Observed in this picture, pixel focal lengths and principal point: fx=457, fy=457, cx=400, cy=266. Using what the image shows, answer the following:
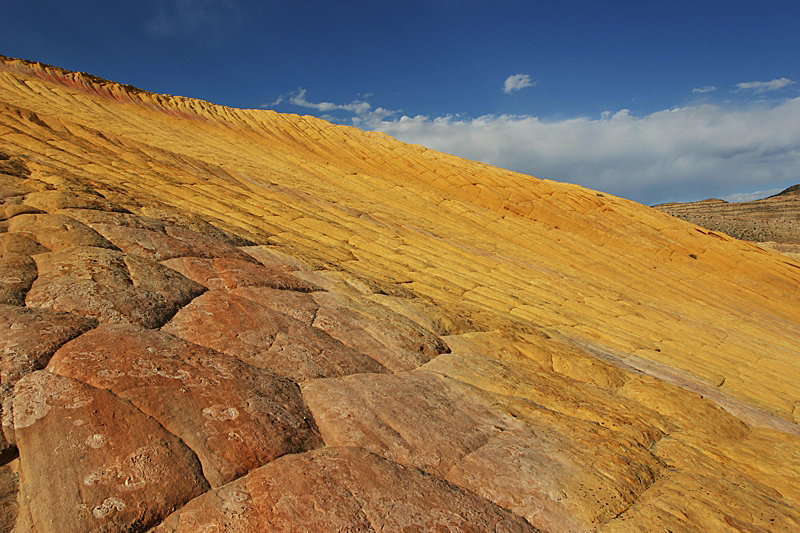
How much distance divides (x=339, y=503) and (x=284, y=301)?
4.14m

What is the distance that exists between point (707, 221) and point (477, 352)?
45.4 metres

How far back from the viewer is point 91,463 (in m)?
3.36

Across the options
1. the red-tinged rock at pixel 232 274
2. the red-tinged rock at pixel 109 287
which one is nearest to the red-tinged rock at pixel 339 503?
the red-tinged rock at pixel 109 287

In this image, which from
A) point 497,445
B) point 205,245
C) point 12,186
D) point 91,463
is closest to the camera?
point 91,463

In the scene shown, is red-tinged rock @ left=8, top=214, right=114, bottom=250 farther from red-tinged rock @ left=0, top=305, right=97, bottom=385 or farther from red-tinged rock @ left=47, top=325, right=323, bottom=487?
red-tinged rock @ left=47, top=325, right=323, bottom=487

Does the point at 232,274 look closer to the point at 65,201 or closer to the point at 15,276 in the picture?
the point at 15,276

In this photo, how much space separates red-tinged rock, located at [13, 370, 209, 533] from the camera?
10.1 feet

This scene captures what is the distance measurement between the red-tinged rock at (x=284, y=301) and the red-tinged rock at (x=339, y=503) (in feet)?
10.0

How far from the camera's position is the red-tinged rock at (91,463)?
10.1 ft

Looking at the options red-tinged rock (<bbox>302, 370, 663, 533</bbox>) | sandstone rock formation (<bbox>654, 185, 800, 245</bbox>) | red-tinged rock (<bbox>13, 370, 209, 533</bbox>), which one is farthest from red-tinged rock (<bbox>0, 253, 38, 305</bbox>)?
sandstone rock formation (<bbox>654, 185, 800, 245</bbox>)

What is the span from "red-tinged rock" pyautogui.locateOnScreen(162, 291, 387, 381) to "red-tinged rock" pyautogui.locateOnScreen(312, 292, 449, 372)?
0.29 m

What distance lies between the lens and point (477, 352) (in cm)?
771

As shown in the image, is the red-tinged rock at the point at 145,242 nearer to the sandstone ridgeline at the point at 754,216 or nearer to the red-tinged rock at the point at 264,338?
the red-tinged rock at the point at 264,338

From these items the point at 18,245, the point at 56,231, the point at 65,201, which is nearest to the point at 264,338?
the point at 18,245
